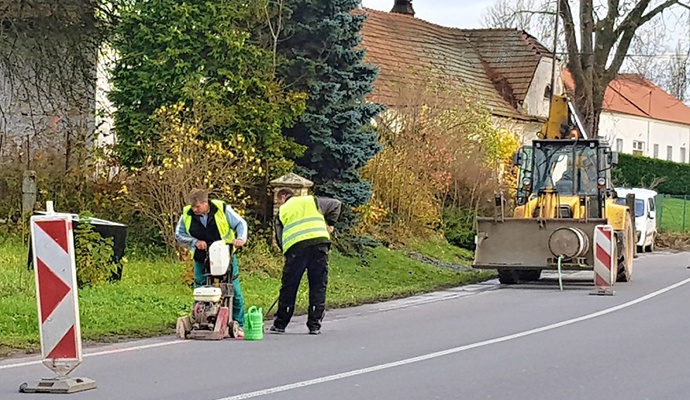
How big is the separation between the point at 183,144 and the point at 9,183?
4185 millimetres

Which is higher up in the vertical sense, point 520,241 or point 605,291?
point 520,241

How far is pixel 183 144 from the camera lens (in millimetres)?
19328

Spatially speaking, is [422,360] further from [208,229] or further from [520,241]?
[520,241]

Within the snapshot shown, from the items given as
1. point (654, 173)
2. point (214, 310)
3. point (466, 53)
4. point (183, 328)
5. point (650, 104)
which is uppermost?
point (466, 53)

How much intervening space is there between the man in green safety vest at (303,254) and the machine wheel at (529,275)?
994 centimetres

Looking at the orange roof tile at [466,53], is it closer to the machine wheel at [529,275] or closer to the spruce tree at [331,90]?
the spruce tree at [331,90]

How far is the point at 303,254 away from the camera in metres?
13.2

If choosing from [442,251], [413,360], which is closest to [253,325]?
[413,360]

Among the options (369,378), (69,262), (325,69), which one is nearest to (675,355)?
(369,378)

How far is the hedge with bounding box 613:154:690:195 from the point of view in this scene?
54.0 metres

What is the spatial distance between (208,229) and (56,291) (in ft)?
12.9

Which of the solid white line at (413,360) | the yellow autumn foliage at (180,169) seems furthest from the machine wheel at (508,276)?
the yellow autumn foliage at (180,169)

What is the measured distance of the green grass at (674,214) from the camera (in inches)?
1657

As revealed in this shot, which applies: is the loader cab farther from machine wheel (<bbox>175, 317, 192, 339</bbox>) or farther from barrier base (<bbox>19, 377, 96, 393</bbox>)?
barrier base (<bbox>19, 377, 96, 393</bbox>)
